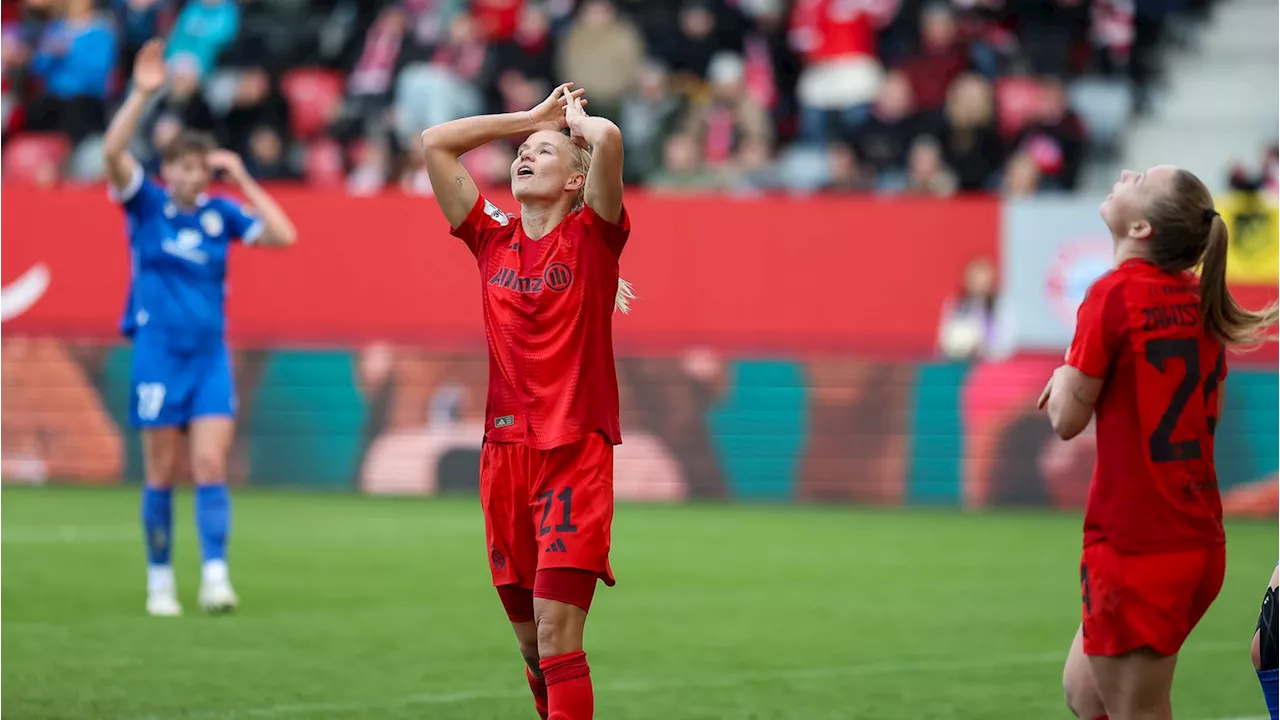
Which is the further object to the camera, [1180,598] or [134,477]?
[134,477]

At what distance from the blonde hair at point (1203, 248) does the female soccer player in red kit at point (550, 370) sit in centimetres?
157

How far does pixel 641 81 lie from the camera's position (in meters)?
18.2

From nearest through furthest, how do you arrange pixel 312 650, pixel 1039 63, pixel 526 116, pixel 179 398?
1. pixel 526 116
2. pixel 312 650
3. pixel 179 398
4. pixel 1039 63

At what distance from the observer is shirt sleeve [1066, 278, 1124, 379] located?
4.52m

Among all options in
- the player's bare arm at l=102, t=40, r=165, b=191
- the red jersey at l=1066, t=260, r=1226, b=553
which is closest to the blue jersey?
the player's bare arm at l=102, t=40, r=165, b=191

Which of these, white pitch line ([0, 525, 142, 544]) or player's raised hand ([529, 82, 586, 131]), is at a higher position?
player's raised hand ([529, 82, 586, 131])

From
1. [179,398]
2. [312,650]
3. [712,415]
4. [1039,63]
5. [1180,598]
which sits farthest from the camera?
[1039,63]

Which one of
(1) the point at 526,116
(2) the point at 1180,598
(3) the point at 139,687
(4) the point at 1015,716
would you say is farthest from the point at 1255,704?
(3) the point at 139,687

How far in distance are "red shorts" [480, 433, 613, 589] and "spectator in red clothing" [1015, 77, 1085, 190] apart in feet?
43.1

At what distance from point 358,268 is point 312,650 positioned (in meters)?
9.27

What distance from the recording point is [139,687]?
7.00 m

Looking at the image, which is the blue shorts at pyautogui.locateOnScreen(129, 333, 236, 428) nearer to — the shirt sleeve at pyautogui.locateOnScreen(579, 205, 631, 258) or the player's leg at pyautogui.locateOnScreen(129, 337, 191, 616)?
the player's leg at pyautogui.locateOnScreen(129, 337, 191, 616)

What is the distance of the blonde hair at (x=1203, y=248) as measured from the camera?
15.1 feet

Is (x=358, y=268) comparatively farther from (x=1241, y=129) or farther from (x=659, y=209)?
(x=1241, y=129)
